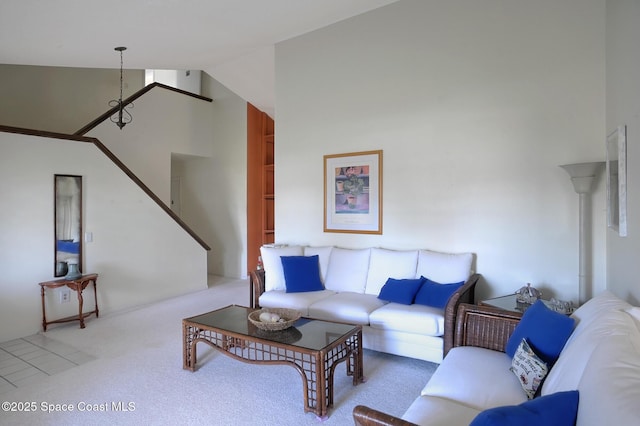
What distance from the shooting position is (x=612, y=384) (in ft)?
3.34

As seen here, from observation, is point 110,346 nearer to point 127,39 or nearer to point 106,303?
point 106,303

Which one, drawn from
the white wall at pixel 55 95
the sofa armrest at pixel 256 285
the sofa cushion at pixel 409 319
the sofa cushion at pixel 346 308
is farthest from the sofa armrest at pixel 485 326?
the white wall at pixel 55 95

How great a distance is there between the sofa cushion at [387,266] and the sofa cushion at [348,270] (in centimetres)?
8

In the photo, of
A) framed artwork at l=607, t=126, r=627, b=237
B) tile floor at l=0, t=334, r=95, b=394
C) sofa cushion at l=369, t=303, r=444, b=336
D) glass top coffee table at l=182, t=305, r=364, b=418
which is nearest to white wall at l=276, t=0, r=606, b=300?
framed artwork at l=607, t=126, r=627, b=237

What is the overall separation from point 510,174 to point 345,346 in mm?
2077

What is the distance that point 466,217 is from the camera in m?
3.44

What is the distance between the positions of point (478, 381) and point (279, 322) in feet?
4.55

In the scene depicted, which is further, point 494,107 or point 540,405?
point 494,107

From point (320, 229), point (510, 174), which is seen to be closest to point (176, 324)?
point (320, 229)

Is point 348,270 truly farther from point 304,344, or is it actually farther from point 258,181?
point 258,181

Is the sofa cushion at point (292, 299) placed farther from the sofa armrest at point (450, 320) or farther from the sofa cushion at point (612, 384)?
the sofa cushion at point (612, 384)

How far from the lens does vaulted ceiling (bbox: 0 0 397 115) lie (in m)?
2.95

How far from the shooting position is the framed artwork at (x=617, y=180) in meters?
2.09

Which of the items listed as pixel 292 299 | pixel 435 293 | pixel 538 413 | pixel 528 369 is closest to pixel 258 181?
pixel 292 299
